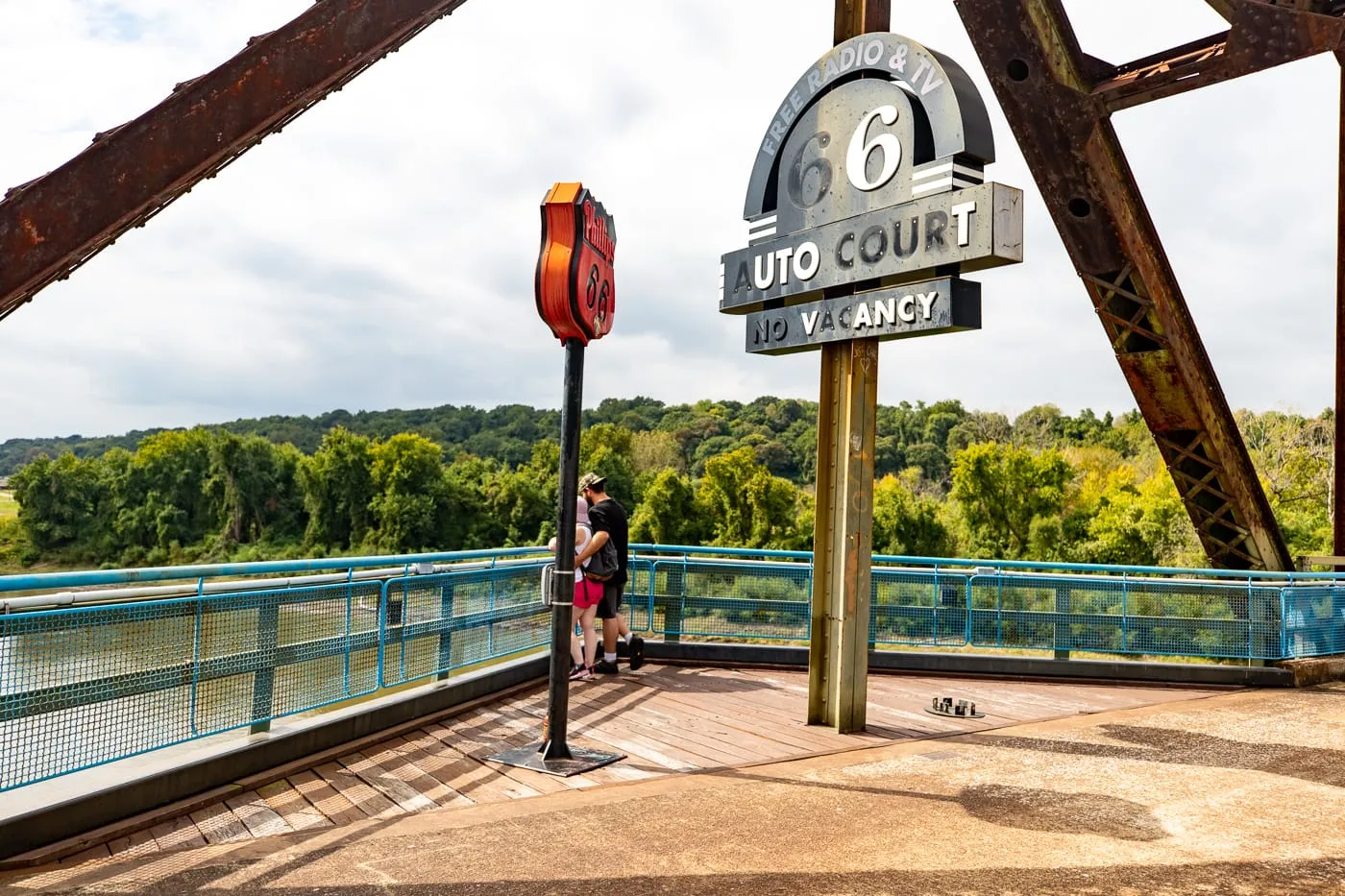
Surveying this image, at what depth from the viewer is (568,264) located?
6.02 metres

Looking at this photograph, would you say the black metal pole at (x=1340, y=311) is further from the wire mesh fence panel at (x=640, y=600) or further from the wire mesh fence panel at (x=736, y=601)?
the wire mesh fence panel at (x=640, y=600)

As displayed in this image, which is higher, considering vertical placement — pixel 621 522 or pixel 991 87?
pixel 991 87

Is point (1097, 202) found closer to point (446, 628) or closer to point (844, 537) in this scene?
point (844, 537)

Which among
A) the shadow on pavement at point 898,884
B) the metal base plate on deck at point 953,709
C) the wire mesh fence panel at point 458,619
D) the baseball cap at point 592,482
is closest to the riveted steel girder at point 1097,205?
the metal base plate on deck at point 953,709

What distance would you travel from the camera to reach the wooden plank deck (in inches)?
196

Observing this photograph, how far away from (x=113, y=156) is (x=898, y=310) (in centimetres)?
547

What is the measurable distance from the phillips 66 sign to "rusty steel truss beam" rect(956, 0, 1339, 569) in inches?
160

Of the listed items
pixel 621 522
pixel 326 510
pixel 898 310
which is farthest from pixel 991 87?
pixel 326 510

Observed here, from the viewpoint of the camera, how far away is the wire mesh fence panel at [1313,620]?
9.98 metres

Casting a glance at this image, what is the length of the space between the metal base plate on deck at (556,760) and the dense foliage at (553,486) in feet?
183

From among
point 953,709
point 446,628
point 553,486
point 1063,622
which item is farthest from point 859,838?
point 553,486

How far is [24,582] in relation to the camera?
13.8 ft

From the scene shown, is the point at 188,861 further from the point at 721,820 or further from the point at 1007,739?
the point at 1007,739

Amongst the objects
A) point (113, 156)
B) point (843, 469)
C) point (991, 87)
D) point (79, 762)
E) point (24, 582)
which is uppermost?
point (991, 87)
